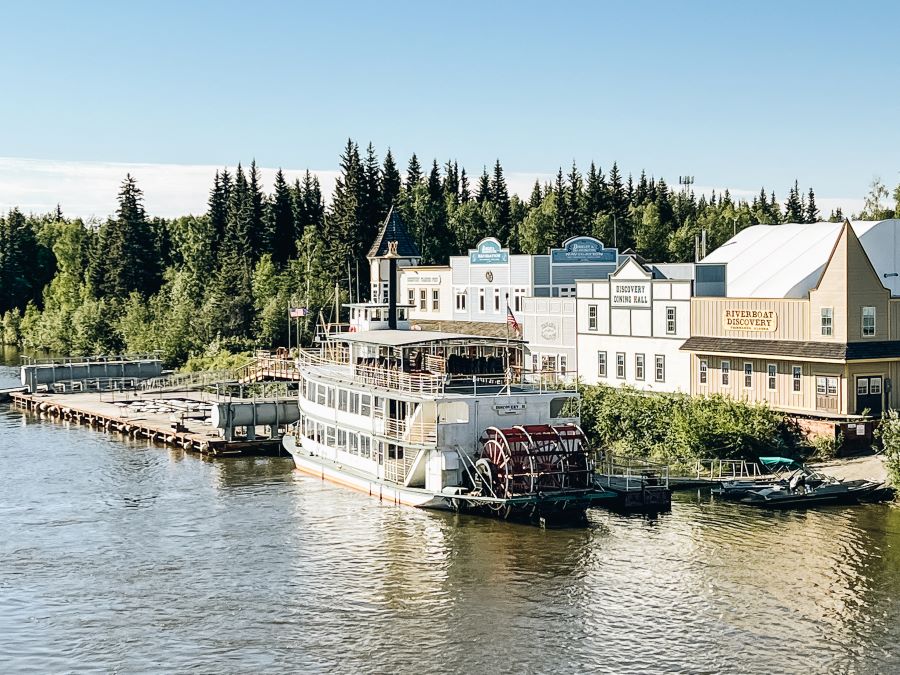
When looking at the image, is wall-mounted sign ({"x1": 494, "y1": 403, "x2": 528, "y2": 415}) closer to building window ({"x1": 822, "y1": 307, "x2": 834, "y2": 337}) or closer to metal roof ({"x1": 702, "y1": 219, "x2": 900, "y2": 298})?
building window ({"x1": 822, "y1": 307, "x2": 834, "y2": 337})

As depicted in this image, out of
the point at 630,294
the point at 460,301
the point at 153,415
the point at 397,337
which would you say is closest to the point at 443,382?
the point at 397,337

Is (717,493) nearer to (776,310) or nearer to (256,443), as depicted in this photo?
(776,310)

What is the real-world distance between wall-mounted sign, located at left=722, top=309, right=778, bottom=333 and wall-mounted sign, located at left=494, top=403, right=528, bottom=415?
56.6 feet

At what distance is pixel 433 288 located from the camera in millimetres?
97500

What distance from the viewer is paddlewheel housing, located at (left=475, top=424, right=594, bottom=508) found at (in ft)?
156

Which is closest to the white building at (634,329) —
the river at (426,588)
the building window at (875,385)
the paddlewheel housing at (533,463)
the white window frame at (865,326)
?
the white window frame at (865,326)

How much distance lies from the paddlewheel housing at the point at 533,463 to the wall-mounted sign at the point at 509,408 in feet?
5.23

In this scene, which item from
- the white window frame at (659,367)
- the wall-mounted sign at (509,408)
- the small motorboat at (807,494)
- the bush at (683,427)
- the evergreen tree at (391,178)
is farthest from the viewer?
the evergreen tree at (391,178)

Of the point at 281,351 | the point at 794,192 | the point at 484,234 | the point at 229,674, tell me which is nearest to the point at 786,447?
the point at 229,674

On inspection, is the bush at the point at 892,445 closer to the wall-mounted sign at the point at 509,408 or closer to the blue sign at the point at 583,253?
the wall-mounted sign at the point at 509,408

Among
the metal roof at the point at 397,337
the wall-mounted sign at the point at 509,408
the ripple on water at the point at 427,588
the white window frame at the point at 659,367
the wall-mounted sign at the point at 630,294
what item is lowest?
the ripple on water at the point at 427,588

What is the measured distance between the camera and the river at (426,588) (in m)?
33.7

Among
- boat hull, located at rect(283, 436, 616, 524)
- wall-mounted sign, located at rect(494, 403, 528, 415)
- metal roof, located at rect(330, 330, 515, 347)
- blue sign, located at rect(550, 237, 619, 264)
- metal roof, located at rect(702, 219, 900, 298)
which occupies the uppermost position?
blue sign, located at rect(550, 237, 619, 264)

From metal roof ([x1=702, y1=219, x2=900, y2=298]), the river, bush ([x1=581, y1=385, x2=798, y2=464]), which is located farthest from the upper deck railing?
metal roof ([x1=702, y1=219, x2=900, y2=298])
